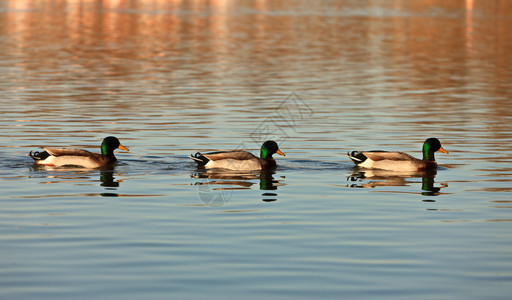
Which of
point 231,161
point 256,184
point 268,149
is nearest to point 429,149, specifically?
point 268,149

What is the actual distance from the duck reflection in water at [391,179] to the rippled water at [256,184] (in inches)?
3.1

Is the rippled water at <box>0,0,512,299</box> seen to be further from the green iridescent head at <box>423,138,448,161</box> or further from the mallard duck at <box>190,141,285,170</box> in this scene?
the mallard duck at <box>190,141,285,170</box>

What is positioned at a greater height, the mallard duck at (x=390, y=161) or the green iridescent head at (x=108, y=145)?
the green iridescent head at (x=108, y=145)

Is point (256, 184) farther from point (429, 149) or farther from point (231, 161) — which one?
point (429, 149)

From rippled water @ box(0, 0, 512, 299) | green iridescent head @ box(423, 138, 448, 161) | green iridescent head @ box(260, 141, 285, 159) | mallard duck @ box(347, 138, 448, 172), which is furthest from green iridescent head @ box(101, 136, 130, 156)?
green iridescent head @ box(423, 138, 448, 161)

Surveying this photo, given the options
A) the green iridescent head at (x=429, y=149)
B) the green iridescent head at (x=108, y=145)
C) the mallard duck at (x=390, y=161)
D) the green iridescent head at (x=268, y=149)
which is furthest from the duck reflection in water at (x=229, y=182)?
the green iridescent head at (x=429, y=149)

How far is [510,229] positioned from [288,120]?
15.8 m

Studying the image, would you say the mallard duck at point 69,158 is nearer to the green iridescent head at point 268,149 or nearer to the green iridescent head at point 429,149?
the green iridescent head at point 268,149

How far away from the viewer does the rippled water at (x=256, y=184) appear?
1177 centimetres

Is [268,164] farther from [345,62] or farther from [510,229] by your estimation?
[345,62]

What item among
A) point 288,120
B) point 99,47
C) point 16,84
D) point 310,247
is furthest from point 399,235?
point 99,47

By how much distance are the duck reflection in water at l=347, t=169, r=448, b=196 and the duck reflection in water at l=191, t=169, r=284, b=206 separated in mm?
1568

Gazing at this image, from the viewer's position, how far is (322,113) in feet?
102

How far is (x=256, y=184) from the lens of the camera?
62.2ft
